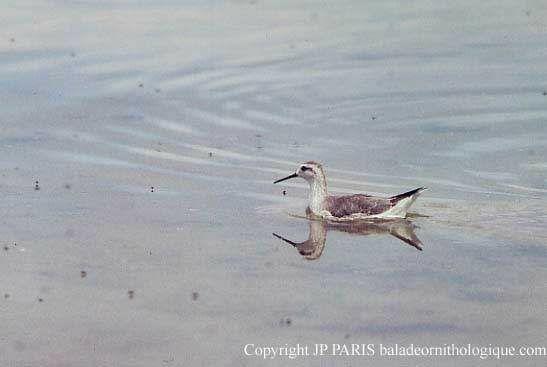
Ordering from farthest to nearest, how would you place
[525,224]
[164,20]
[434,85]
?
[164,20]
[434,85]
[525,224]

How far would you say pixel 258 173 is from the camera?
59.3 ft

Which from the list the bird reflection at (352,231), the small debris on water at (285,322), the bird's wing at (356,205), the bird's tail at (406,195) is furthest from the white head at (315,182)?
the small debris on water at (285,322)

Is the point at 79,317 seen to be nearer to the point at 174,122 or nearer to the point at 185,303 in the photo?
the point at 185,303

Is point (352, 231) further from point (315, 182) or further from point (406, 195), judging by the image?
point (315, 182)

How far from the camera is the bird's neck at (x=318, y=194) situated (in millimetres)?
16156

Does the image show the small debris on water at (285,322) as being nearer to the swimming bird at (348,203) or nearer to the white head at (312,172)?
the swimming bird at (348,203)

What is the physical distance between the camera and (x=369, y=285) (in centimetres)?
1268

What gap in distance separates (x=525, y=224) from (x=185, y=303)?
190 inches

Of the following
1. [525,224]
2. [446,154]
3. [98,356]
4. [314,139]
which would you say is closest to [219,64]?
[314,139]

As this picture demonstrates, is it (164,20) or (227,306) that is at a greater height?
(164,20)

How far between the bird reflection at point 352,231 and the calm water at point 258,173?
0.10 meters

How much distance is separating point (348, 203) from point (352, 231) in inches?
25.4

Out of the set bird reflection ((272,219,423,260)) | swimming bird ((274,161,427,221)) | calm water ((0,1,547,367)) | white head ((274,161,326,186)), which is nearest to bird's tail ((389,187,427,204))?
swimming bird ((274,161,427,221))

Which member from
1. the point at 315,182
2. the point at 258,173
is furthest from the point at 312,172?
the point at 258,173
